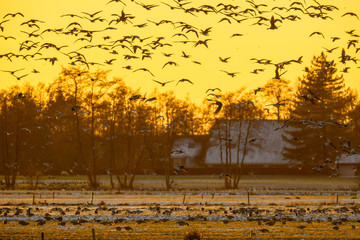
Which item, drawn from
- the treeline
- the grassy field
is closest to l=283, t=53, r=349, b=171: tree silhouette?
the treeline

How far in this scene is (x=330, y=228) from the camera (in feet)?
85.0

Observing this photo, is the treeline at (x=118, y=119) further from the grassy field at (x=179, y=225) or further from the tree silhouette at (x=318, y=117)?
the grassy field at (x=179, y=225)

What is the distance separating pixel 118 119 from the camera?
72.4 meters

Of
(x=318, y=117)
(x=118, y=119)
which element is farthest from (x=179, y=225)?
(x=318, y=117)

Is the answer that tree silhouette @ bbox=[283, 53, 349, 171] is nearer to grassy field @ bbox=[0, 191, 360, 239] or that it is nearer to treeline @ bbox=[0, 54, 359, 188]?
treeline @ bbox=[0, 54, 359, 188]

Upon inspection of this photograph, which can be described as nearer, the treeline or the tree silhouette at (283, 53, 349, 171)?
the treeline

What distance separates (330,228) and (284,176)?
2909 inches

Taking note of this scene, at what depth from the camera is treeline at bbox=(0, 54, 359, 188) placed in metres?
69.8

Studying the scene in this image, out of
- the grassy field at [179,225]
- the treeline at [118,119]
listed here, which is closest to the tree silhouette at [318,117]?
the treeline at [118,119]

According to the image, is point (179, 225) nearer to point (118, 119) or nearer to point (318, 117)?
point (118, 119)

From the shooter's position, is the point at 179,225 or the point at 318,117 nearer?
the point at 179,225

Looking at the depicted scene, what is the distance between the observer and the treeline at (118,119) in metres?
69.8

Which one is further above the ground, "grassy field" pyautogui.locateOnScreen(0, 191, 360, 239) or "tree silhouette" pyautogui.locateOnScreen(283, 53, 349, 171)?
"tree silhouette" pyautogui.locateOnScreen(283, 53, 349, 171)

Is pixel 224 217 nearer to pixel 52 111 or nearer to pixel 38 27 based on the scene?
pixel 38 27
